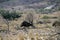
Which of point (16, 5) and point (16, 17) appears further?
→ point (16, 5)

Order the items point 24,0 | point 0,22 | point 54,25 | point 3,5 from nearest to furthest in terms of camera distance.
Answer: point 54,25, point 0,22, point 3,5, point 24,0

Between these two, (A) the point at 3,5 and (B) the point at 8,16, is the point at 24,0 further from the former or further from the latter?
(B) the point at 8,16

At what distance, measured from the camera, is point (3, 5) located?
53688 millimetres

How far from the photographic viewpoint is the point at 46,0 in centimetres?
5934

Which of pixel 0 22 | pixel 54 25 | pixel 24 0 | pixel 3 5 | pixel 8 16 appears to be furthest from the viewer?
pixel 24 0

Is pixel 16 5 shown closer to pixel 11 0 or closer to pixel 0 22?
pixel 11 0

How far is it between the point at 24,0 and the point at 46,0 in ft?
17.1

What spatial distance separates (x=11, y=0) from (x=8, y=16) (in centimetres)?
2427

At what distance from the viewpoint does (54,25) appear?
28.2 m

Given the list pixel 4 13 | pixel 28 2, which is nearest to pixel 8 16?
pixel 4 13

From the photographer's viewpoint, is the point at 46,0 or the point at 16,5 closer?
the point at 16,5

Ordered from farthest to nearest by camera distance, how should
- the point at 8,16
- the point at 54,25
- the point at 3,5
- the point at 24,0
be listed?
the point at 24,0, the point at 3,5, the point at 8,16, the point at 54,25

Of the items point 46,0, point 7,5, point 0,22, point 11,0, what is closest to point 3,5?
point 7,5

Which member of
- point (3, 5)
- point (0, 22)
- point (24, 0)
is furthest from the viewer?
point (24, 0)
